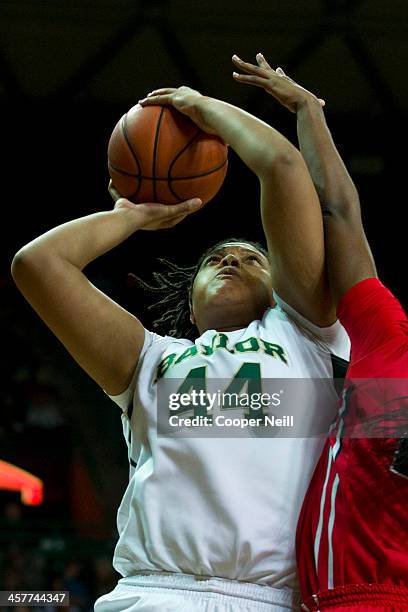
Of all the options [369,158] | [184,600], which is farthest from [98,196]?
[184,600]

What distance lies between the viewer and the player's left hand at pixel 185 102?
2.63 metres

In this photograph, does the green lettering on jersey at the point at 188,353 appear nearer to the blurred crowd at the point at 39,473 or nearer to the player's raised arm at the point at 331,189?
the player's raised arm at the point at 331,189

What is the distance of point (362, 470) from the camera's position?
211 cm

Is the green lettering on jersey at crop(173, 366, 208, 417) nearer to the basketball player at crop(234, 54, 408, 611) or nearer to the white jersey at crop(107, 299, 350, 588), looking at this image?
the white jersey at crop(107, 299, 350, 588)

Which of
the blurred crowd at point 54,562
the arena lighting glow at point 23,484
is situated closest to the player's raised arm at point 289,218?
the blurred crowd at point 54,562

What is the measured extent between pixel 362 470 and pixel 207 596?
50 centimetres

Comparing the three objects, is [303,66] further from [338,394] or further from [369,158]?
[338,394]

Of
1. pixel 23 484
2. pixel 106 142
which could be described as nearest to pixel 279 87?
pixel 106 142

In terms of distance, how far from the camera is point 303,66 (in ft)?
24.7

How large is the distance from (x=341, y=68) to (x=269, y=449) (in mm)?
5854

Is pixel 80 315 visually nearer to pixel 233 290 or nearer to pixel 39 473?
pixel 233 290

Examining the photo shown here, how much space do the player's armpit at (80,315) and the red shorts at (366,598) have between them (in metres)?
0.84

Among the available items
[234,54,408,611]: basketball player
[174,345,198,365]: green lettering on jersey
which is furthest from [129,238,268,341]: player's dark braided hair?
[234,54,408,611]: basketball player

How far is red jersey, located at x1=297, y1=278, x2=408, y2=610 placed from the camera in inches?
80.0
